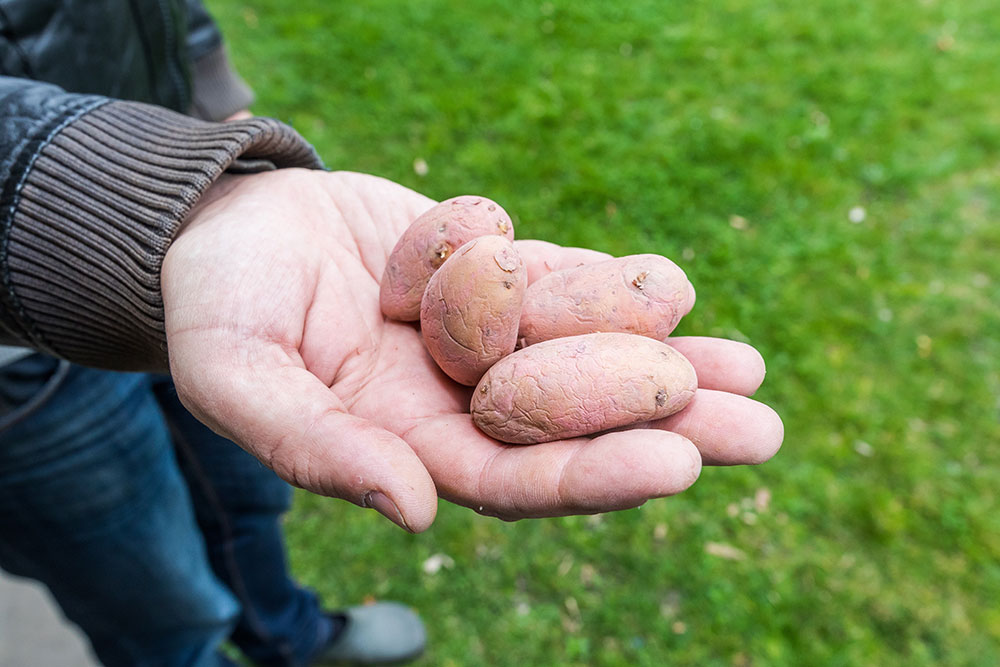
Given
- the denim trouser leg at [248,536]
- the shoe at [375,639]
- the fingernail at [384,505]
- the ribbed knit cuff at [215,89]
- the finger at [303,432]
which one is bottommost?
the shoe at [375,639]

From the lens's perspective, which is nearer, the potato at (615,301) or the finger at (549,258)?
the potato at (615,301)

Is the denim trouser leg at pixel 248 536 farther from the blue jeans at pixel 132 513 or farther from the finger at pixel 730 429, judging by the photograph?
the finger at pixel 730 429

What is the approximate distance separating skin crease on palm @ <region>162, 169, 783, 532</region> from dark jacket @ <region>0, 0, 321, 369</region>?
93mm

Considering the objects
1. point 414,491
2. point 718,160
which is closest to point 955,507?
point 718,160

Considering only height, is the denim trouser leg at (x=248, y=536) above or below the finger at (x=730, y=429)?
below

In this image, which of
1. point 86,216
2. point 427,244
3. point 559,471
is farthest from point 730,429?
point 86,216

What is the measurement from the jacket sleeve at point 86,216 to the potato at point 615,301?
0.82 m

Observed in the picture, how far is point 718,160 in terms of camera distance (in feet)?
13.8

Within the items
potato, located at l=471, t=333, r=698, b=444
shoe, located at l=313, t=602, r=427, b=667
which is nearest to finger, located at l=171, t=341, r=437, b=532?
potato, located at l=471, t=333, r=698, b=444

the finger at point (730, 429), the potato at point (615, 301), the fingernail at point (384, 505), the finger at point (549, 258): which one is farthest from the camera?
the finger at point (549, 258)

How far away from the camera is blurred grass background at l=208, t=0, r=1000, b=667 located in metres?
2.92

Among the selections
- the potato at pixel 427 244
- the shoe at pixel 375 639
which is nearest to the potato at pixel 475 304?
the potato at pixel 427 244

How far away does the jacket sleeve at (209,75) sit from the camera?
7.53ft

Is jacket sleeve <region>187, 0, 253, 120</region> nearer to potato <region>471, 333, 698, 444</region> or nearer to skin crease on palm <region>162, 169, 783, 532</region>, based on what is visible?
skin crease on palm <region>162, 169, 783, 532</region>
